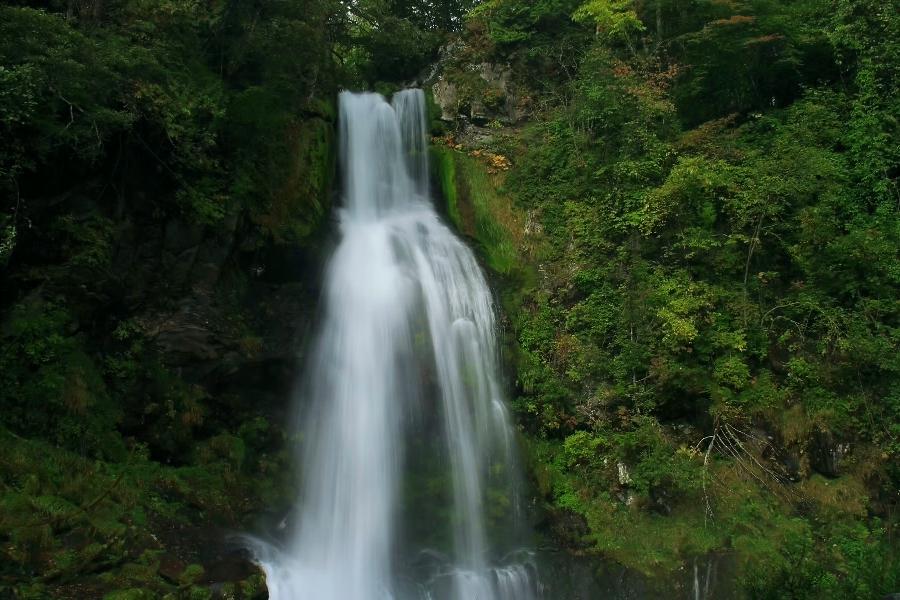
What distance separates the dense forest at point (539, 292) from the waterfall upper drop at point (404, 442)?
0.51 m

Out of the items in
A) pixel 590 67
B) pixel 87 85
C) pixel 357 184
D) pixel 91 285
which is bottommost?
pixel 91 285

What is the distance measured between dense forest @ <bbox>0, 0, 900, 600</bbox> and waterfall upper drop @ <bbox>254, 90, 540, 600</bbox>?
0.51 metres

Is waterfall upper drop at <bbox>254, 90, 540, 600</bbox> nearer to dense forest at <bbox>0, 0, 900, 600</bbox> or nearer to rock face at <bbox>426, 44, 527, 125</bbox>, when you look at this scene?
dense forest at <bbox>0, 0, 900, 600</bbox>

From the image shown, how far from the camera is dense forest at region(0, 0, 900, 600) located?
766 centimetres

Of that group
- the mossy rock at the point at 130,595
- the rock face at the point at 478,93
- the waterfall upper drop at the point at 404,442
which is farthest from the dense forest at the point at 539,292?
the rock face at the point at 478,93

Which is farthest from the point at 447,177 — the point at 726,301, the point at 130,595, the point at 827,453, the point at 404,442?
the point at 130,595

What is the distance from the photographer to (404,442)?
33.6 feet

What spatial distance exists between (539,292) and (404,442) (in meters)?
4.24

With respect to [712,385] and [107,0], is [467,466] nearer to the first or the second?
[712,385]

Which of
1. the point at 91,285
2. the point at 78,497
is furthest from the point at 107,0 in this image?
the point at 78,497

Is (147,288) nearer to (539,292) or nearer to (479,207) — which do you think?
(539,292)

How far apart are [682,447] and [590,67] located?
9.09 m

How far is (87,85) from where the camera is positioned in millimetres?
8250

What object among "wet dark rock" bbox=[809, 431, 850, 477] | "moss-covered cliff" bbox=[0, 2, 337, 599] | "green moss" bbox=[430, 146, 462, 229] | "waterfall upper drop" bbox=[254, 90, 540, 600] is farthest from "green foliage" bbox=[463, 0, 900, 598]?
"moss-covered cliff" bbox=[0, 2, 337, 599]
